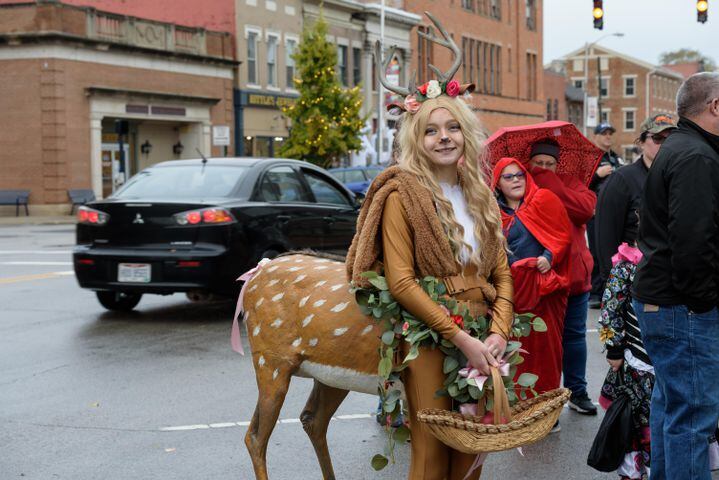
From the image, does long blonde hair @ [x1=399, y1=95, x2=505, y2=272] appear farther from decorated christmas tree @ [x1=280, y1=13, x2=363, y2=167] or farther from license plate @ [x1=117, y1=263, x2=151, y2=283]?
decorated christmas tree @ [x1=280, y1=13, x2=363, y2=167]

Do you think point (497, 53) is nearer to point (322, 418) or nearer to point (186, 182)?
point (186, 182)

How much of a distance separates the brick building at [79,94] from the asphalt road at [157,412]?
2318 centimetres

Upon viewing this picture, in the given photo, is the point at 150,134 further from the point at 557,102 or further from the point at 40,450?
the point at 557,102

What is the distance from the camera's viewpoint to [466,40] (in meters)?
60.4

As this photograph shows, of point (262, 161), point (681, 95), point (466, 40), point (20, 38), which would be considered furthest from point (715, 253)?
point (466, 40)

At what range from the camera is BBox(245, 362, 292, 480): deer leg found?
14.0ft

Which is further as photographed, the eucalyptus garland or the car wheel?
the car wheel

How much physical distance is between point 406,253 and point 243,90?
3815cm

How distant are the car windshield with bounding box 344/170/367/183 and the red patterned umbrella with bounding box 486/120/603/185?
761 inches

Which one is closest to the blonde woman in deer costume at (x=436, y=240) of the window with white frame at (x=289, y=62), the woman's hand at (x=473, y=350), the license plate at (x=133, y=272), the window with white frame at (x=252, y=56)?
the woman's hand at (x=473, y=350)

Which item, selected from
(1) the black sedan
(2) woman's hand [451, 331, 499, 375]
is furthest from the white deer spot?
(1) the black sedan

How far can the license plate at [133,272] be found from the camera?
379 inches

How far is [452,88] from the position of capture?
3842 millimetres

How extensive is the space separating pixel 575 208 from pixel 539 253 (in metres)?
0.62
